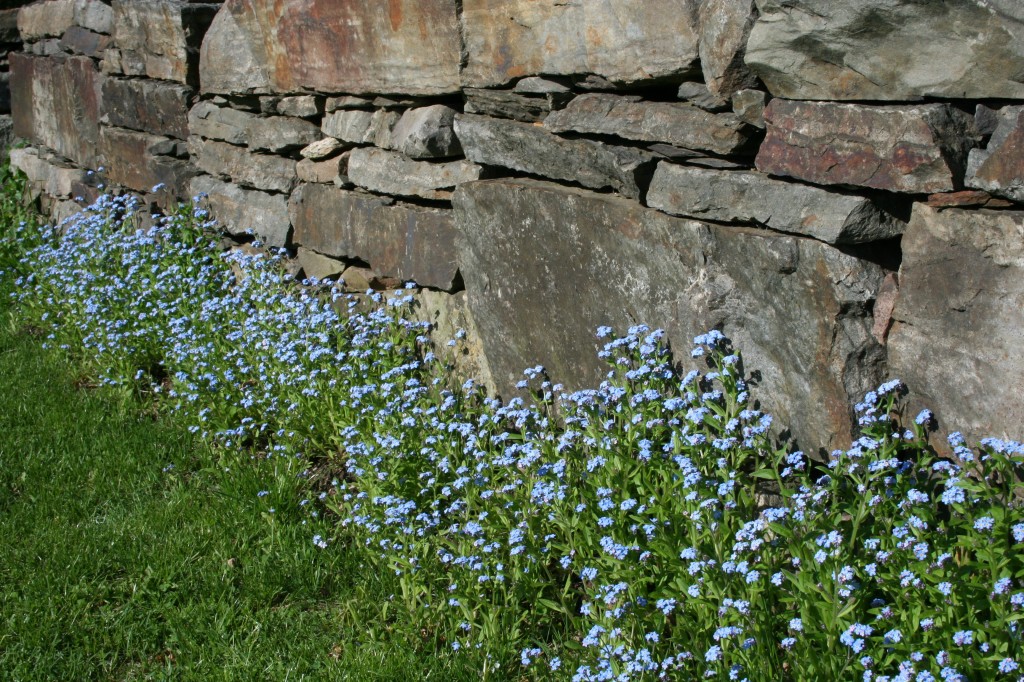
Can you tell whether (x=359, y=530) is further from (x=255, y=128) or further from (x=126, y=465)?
(x=255, y=128)

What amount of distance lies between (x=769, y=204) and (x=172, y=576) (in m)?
2.30

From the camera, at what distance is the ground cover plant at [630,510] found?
2266mm

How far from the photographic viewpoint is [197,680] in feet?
9.54

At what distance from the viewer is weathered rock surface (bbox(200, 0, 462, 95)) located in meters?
3.94

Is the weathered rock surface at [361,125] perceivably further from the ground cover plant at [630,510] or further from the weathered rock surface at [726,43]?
the weathered rock surface at [726,43]

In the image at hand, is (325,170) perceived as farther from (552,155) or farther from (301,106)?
(552,155)

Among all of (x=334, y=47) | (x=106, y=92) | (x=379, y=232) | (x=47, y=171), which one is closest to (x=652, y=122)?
(x=379, y=232)

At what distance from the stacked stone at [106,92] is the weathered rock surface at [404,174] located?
188 cm

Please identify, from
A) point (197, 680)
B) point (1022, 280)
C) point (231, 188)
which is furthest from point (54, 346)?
point (1022, 280)

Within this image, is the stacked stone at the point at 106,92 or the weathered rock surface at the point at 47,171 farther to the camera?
the weathered rock surface at the point at 47,171

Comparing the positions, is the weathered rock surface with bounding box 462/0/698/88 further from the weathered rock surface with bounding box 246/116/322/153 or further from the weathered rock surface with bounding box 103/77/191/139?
the weathered rock surface with bounding box 103/77/191/139

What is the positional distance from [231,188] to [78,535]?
8.22 ft

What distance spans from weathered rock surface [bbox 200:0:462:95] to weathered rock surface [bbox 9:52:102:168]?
1.84 metres

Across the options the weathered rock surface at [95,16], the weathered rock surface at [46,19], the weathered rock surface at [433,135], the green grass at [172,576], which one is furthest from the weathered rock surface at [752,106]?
the weathered rock surface at [46,19]
